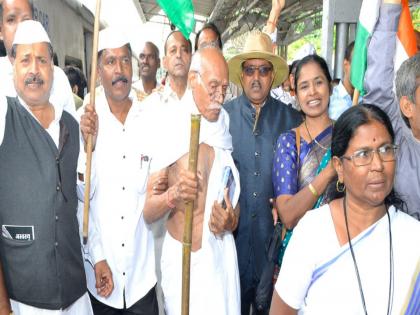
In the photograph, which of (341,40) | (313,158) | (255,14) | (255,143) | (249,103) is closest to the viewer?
(313,158)

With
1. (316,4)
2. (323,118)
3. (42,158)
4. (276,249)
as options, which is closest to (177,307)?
(276,249)

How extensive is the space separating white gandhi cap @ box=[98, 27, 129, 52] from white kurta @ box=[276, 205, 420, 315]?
1.67 meters

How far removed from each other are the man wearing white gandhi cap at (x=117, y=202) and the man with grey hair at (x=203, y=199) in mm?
266

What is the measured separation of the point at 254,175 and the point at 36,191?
133 centimetres

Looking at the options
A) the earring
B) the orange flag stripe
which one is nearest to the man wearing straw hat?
the orange flag stripe

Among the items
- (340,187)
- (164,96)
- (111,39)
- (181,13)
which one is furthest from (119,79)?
(340,187)

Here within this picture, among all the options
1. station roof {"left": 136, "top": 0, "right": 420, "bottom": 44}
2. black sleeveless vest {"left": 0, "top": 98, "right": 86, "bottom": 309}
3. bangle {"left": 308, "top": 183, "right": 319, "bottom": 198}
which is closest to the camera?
black sleeveless vest {"left": 0, "top": 98, "right": 86, "bottom": 309}

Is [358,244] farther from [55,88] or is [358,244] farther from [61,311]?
[55,88]

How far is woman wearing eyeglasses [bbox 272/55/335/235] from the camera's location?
2.49m

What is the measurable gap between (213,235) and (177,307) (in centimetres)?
43

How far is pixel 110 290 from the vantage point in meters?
2.76

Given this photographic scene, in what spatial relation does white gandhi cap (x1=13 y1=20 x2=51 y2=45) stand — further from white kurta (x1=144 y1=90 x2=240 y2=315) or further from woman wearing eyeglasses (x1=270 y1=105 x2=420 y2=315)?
woman wearing eyeglasses (x1=270 y1=105 x2=420 y2=315)

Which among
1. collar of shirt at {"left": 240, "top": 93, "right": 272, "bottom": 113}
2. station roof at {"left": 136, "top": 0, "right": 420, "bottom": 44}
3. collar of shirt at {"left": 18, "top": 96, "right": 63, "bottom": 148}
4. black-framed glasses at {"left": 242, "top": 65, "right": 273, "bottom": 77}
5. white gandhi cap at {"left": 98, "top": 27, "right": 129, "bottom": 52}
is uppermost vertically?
station roof at {"left": 136, "top": 0, "right": 420, "bottom": 44}

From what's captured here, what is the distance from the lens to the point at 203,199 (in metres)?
2.54
